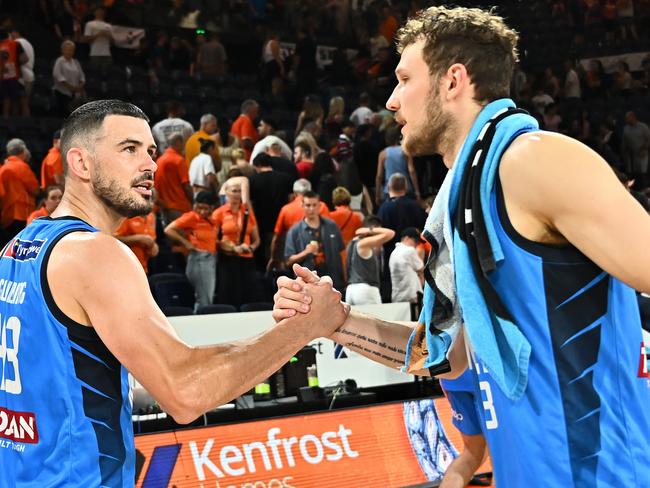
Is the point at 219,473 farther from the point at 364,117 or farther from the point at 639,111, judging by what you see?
the point at 639,111

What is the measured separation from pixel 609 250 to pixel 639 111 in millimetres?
18422

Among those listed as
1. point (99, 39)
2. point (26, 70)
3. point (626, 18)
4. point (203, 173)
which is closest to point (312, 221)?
point (203, 173)

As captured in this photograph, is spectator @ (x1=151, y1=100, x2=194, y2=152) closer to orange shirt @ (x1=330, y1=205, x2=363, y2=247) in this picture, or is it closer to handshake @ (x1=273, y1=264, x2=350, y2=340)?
orange shirt @ (x1=330, y1=205, x2=363, y2=247)

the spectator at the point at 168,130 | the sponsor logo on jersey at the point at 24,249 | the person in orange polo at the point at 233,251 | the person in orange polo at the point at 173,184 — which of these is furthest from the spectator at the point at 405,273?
the sponsor logo on jersey at the point at 24,249

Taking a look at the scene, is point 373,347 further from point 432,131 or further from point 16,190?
point 16,190

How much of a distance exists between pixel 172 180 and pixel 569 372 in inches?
391

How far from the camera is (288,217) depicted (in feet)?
35.9

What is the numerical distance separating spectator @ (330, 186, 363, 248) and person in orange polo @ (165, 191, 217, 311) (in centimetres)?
171

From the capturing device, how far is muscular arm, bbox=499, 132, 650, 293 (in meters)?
2.09

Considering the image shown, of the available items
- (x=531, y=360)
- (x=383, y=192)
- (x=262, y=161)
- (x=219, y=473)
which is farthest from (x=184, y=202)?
(x=531, y=360)

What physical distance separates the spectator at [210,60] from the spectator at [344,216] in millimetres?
7231

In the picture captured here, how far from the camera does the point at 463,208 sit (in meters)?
2.30

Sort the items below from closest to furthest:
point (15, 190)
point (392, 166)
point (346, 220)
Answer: point (15, 190) < point (346, 220) < point (392, 166)

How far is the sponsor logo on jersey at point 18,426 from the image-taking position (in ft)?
8.96
